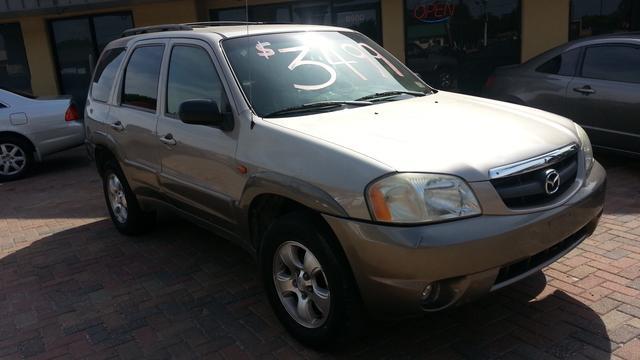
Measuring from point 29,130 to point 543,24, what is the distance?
8.90 m

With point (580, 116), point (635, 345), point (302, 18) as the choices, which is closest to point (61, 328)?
point (635, 345)

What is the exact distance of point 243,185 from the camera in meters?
3.46

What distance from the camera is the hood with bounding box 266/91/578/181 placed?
109 inches

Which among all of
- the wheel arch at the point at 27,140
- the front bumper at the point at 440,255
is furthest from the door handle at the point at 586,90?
the wheel arch at the point at 27,140

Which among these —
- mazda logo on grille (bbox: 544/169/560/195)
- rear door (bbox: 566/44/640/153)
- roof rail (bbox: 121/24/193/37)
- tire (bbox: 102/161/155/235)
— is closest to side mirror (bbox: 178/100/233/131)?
roof rail (bbox: 121/24/193/37)

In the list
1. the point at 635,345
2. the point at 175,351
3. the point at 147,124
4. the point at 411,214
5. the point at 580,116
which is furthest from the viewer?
the point at 580,116

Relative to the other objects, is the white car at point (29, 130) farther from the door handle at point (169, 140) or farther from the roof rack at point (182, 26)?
the door handle at point (169, 140)

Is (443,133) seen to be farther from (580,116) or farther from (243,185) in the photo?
(580,116)

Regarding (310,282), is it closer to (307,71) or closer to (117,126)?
(307,71)

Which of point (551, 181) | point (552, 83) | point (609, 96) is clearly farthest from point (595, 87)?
point (551, 181)

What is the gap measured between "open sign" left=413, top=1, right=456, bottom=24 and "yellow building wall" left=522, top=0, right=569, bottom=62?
1.34 m

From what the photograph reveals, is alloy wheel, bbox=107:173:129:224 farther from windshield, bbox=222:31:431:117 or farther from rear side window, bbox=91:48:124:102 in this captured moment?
windshield, bbox=222:31:431:117

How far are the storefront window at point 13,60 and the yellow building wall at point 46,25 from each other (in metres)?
0.16

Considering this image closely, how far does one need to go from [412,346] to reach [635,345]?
1171 mm
